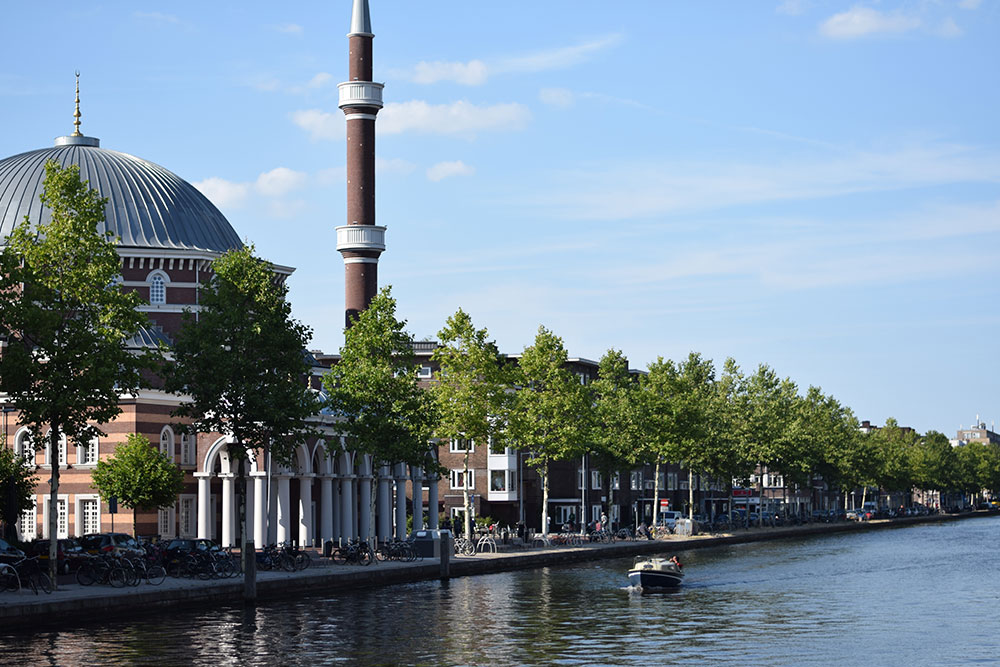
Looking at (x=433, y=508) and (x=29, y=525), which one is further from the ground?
(x=29, y=525)

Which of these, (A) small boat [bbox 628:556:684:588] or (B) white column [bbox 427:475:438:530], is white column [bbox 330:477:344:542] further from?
(A) small boat [bbox 628:556:684:588]

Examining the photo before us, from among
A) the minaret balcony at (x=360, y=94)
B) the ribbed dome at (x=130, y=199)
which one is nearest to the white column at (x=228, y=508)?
the ribbed dome at (x=130, y=199)

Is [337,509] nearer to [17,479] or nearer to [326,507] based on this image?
[326,507]

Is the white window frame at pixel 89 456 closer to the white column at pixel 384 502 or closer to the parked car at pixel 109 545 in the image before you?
the parked car at pixel 109 545

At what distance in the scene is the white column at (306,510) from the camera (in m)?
83.6

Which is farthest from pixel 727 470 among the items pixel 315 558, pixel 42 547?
pixel 42 547

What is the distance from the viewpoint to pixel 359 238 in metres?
110

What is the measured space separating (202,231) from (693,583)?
4405cm

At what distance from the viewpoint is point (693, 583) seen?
70.2 meters

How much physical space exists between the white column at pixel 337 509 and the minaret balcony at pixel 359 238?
23053 mm

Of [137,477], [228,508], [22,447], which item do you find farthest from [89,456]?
[228,508]

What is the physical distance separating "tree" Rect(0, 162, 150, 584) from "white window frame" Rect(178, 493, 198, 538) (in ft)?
82.9

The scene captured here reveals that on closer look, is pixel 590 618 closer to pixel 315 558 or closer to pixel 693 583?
pixel 693 583

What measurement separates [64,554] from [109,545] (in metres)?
2.16
